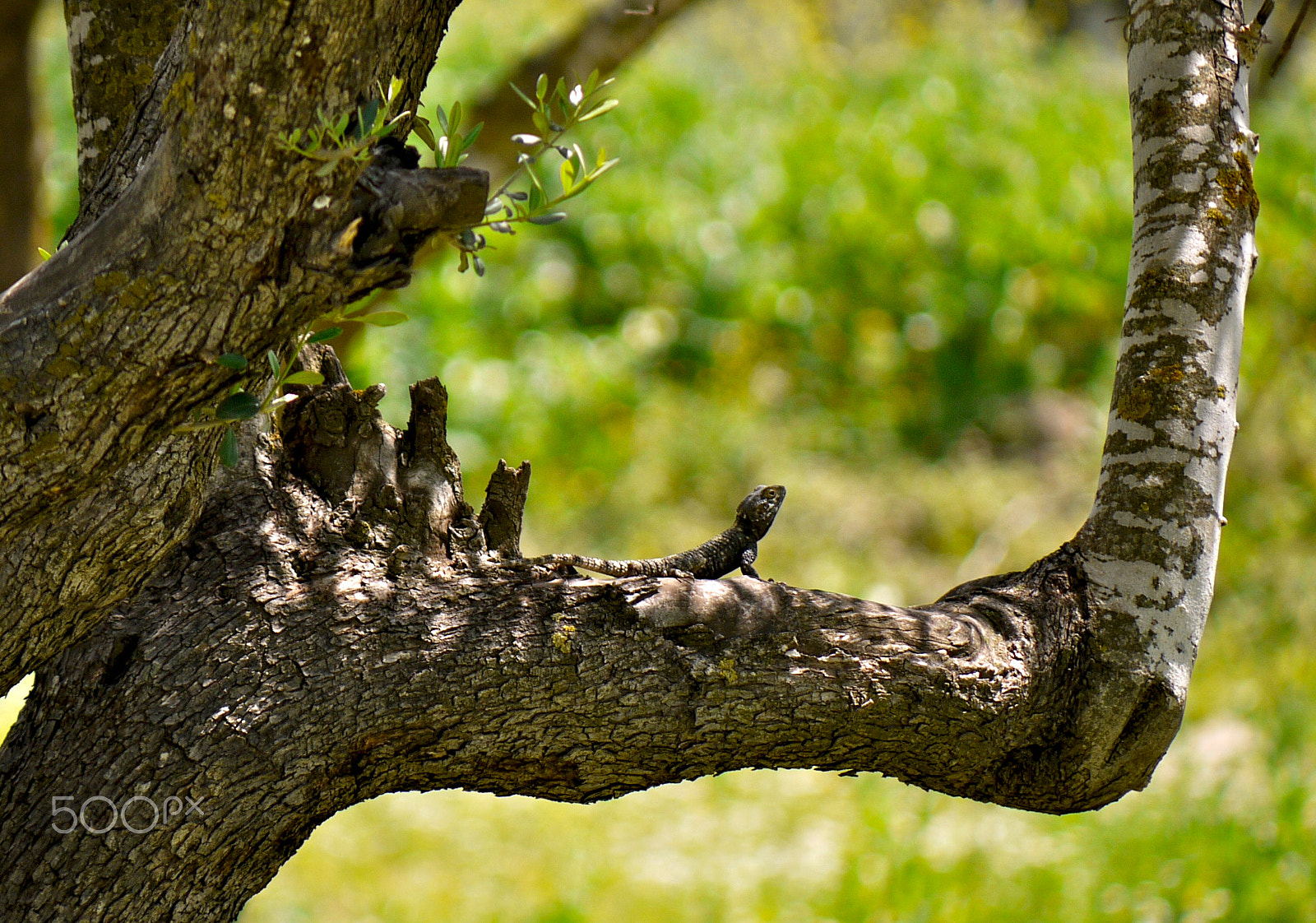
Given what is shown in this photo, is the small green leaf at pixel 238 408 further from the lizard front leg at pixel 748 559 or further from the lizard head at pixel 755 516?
the lizard head at pixel 755 516

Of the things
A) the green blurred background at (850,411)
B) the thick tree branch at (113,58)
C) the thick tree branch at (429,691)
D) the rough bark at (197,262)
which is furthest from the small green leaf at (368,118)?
the green blurred background at (850,411)

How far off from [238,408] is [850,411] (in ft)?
20.8

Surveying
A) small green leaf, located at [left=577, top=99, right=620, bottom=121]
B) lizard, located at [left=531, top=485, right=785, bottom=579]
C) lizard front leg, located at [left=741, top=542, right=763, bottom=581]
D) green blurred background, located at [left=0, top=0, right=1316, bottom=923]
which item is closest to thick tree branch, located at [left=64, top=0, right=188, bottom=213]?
small green leaf, located at [left=577, top=99, right=620, bottom=121]

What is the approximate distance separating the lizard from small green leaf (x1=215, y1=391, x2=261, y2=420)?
0.81 m

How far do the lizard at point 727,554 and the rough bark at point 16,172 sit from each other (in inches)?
101

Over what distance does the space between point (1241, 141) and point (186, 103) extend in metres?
1.52

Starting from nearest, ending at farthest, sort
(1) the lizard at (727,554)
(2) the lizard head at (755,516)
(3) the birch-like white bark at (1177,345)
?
(3) the birch-like white bark at (1177,345)
(1) the lizard at (727,554)
(2) the lizard head at (755,516)

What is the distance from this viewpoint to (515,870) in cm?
405

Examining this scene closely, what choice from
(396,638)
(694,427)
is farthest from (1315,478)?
(396,638)

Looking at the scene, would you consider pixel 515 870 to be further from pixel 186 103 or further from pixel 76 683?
pixel 186 103

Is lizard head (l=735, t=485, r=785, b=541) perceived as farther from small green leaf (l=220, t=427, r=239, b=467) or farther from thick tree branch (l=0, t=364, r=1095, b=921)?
small green leaf (l=220, t=427, r=239, b=467)

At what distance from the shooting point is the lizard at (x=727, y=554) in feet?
6.97

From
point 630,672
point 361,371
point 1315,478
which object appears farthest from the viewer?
point 1315,478

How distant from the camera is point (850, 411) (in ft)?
24.1
